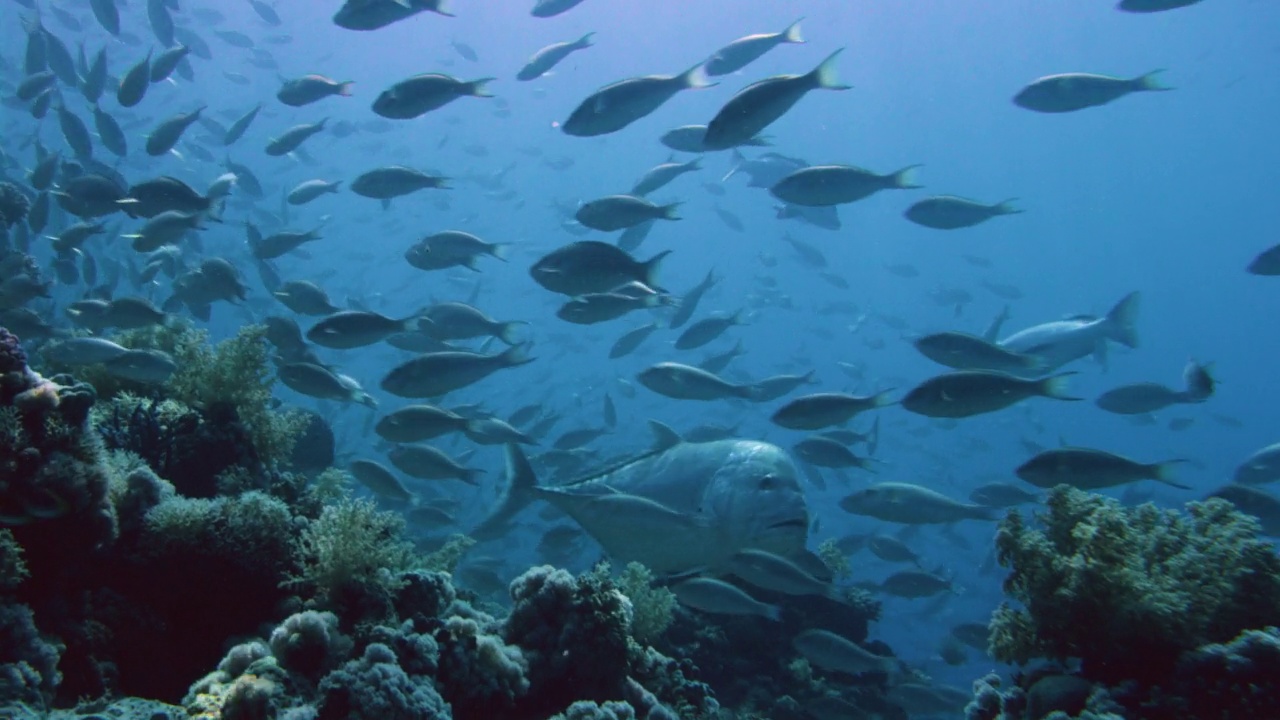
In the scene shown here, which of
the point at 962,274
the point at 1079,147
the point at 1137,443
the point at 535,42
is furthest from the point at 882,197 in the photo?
the point at 535,42

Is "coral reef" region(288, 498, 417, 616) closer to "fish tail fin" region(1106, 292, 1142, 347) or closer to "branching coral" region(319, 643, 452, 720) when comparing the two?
"branching coral" region(319, 643, 452, 720)

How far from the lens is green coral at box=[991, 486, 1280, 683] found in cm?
351

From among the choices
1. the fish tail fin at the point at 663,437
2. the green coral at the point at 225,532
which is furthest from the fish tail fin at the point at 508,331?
the green coral at the point at 225,532

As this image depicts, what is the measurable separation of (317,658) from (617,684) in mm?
1774

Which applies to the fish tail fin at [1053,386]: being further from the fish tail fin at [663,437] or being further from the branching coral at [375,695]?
the branching coral at [375,695]

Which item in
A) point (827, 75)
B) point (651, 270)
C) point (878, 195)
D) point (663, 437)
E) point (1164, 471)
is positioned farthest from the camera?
point (878, 195)

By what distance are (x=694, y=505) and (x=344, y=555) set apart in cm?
302

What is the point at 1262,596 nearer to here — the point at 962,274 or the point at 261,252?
the point at 261,252

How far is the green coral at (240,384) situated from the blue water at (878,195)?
67.8 feet

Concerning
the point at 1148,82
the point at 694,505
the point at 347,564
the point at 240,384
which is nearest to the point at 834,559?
the point at 694,505

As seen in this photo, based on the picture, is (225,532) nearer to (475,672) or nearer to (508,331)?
(475,672)

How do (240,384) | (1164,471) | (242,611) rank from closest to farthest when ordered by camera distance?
1. (242,611)
2. (240,384)
3. (1164,471)

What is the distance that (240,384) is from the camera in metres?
5.47

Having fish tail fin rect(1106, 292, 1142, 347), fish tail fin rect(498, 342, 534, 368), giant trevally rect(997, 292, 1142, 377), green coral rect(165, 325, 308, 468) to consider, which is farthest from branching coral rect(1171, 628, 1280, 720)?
fish tail fin rect(1106, 292, 1142, 347)
